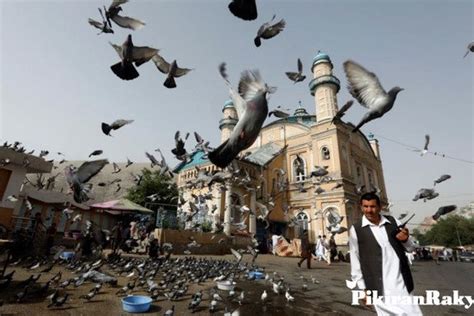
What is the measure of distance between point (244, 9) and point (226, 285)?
21.7 ft

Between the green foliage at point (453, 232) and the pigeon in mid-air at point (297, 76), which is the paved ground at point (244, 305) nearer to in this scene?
the pigeon in mid-air at point (297, 76)

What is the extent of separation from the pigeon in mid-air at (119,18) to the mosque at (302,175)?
1736 cm

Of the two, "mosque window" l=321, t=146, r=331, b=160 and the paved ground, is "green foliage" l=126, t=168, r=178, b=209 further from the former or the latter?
the paved ground

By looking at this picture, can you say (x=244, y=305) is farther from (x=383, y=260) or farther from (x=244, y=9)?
(x=244, y=9)

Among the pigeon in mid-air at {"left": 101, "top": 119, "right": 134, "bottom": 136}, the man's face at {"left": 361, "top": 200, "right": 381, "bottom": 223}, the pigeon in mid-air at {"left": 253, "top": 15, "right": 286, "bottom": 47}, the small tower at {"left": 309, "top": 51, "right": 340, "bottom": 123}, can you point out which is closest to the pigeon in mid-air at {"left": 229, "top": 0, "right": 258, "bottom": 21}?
the pigeon in mid-air at {"left": 253, "top": 15, "right": 286, "bottom": 47}

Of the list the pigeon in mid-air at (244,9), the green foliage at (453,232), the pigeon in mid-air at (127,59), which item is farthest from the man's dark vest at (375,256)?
the green foliage at (453,232)

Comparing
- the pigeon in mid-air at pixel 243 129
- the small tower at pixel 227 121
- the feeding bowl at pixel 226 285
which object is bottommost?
the feeding bowl at pixel 226 285

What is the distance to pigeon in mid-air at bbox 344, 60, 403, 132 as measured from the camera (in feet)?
12.6

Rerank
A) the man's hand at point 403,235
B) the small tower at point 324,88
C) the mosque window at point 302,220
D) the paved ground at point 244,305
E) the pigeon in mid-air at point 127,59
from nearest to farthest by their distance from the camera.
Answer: the man's hand at point 403,235 → the pigeon in mid-air at point 127,59 → the paved ground at point 244,305 → the mosque window at point 302,220 → the small tower at point 324,88

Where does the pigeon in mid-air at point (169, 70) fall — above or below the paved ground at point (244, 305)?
above

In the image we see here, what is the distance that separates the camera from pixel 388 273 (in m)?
2.97

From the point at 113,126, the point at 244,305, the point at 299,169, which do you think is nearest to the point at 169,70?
the point at 113,126

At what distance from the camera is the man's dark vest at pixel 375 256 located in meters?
2.95

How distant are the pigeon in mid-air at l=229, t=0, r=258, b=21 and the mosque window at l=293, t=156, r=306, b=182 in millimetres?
26023
